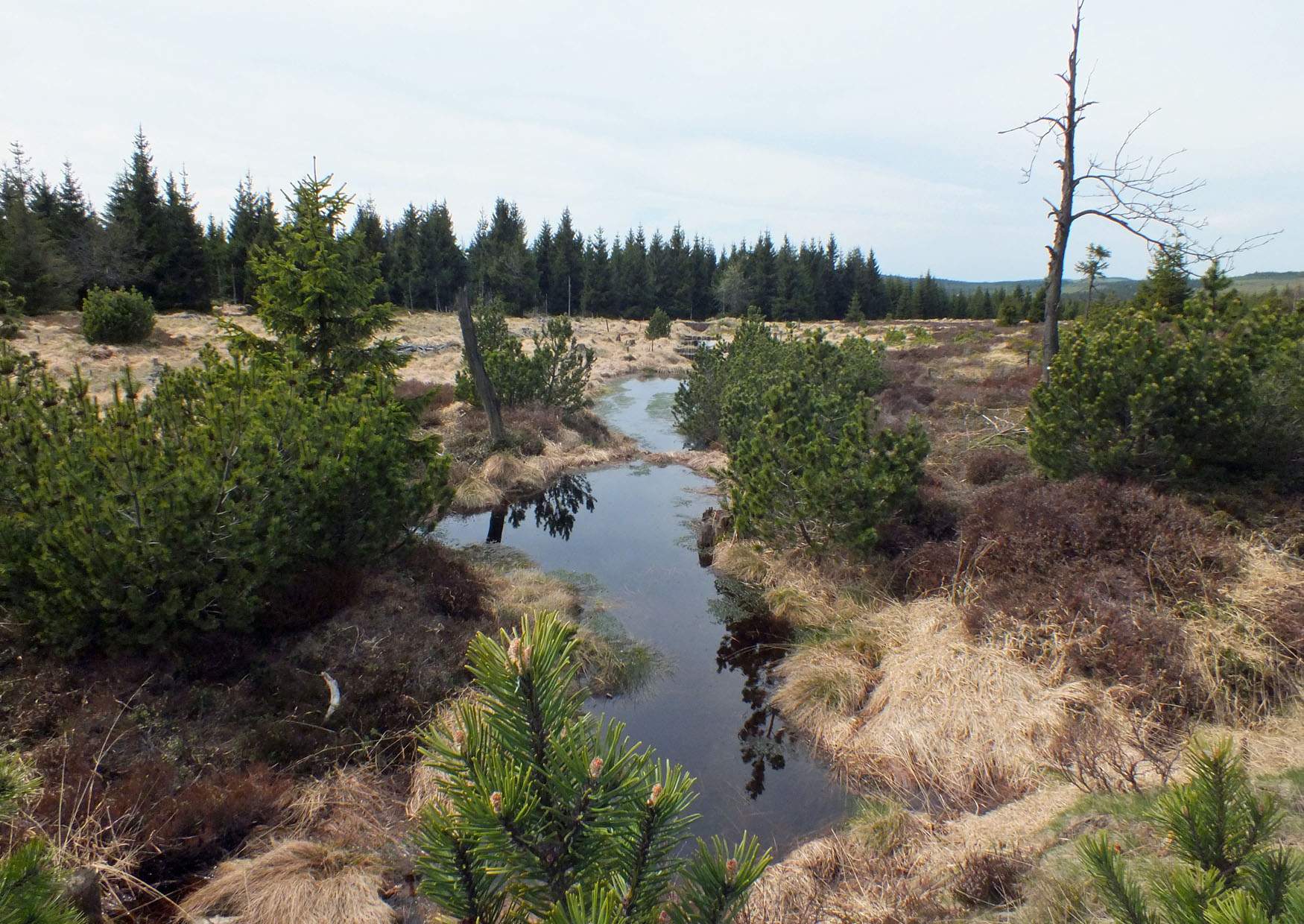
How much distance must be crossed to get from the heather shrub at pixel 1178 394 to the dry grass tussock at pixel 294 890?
762 cm

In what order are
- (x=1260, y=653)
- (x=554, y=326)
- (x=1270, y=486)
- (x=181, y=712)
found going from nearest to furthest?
(x=181, y=712), (x=1260, y=653), (x=1270, y=486), (x=554, y=326)

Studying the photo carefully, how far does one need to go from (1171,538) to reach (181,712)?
8070 millimetres

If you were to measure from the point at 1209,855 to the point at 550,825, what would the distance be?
147cm

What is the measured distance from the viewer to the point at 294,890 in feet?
13.7

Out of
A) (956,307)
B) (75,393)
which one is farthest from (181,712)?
(956,307)

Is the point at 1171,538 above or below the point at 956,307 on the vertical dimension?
below

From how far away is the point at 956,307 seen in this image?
246ft

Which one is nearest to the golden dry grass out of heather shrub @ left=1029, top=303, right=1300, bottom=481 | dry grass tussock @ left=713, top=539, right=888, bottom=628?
dry grass tussock @ left=713, top=539, right=888, bottom=628

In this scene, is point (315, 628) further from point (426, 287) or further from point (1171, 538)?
point (426, 287)

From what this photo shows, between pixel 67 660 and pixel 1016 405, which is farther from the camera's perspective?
pixel 1016 405

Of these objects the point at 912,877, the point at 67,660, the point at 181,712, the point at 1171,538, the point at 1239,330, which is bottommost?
→ the point at 912,877

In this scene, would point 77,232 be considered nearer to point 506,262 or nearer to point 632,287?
point 506,262

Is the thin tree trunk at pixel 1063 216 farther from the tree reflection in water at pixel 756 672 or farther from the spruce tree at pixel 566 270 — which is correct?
the spruce tree at pixel 566 270

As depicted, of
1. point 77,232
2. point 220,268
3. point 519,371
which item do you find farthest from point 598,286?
point 519,371
